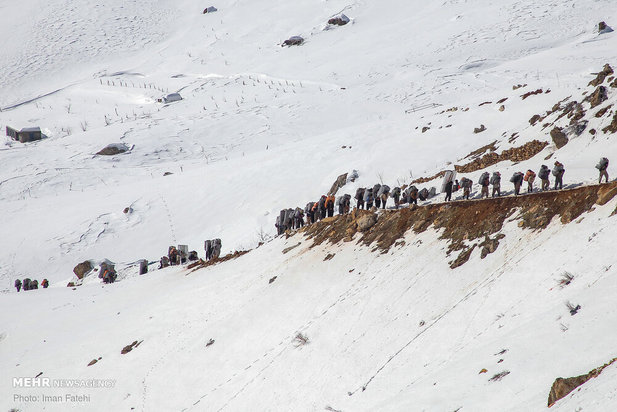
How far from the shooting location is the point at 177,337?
17875 millimetres

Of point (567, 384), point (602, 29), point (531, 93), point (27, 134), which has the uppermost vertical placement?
point (27, 134)

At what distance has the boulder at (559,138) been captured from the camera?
21469 mm

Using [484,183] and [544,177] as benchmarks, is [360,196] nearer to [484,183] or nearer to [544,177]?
[484,183]

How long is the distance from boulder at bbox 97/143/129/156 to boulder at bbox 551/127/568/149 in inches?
1341

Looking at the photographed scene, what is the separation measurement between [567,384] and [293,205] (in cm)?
2407

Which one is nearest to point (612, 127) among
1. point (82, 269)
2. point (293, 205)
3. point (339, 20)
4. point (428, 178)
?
point (428, 178)

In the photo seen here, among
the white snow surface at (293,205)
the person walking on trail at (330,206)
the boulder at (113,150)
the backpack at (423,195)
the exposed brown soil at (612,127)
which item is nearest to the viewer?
the white snow surface at (293,205)

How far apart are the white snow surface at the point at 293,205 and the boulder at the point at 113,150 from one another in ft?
3.49

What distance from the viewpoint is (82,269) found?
29.6 m

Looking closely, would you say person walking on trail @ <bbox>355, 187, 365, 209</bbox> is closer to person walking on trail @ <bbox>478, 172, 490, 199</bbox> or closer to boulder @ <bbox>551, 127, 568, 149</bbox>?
person walking on trail @ <bbox>478, 172, 490, 199</bbox>

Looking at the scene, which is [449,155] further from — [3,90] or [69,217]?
[3,90]

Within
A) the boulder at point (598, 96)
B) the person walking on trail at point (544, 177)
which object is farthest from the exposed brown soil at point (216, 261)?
the boulder at point (598, 96)

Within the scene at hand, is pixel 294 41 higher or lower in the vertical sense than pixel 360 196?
higher

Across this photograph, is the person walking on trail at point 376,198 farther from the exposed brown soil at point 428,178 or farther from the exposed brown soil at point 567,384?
the exposed brown soil at point 567,384
